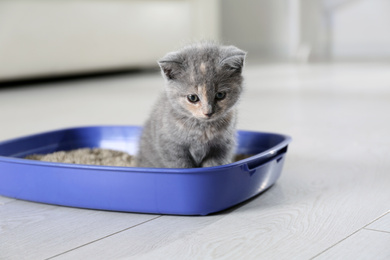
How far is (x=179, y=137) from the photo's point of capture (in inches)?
50.6

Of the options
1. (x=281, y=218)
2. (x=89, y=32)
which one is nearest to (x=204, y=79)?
(x=281, y=218)

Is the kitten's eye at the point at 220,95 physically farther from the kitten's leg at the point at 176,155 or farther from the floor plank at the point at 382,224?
the floor plank at the point at 382,224

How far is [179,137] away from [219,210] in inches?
7.6

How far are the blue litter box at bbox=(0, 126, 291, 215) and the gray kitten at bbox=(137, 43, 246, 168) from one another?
0.35ft

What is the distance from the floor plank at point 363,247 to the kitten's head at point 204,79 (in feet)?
1.31

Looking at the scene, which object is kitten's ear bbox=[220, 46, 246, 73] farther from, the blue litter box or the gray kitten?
the blue litter box

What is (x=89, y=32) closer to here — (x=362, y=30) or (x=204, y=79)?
(x=362, y=30)

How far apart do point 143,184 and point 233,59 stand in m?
0.34

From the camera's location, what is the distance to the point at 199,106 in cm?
122

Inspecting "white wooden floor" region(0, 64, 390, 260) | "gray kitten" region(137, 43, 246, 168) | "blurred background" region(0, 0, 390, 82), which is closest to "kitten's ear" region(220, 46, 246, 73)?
"gray kitten" region(137, 43, 246, 168)

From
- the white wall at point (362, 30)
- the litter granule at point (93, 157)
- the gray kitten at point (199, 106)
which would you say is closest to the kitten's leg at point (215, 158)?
the gray kitten at point (199, 106)

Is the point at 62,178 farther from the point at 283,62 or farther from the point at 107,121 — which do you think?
the point at 283,62

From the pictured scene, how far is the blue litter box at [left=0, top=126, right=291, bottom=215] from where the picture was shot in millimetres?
1170

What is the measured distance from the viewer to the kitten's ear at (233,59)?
4.04 feet
